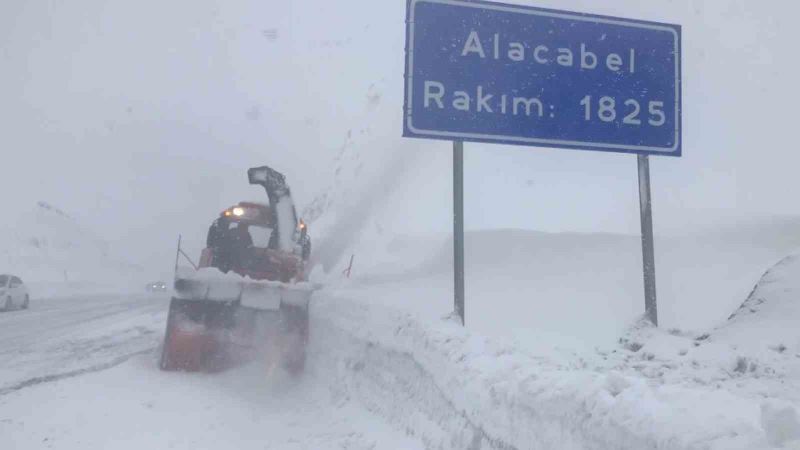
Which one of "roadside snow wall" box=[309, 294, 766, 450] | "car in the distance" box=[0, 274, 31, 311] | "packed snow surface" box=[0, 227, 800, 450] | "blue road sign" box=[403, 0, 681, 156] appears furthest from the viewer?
"car in the distance" box=[0, 274, 31, 311]

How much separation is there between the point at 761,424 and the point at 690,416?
44cm

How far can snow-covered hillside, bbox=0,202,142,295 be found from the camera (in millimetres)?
53125

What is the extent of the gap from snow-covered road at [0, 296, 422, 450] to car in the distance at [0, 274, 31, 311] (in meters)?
15.7

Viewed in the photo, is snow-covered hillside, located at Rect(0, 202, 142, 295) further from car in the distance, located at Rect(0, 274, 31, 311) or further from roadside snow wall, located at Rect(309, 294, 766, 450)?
roadside snow wall, located at Rect(309, 294, 766, 450)

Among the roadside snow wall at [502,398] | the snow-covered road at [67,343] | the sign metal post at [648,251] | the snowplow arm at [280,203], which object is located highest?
the snowplow arm at [280,203]

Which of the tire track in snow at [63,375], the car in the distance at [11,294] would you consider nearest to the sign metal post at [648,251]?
the tire track in snow at [63,375]

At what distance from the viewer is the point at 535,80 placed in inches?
314

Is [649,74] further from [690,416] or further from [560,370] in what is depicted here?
[690,416]

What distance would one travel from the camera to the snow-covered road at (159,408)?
7.66 m

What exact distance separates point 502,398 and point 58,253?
62155 mm

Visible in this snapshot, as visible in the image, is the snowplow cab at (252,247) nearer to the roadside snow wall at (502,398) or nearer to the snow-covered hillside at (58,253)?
the roadside snow wall at (502,398)

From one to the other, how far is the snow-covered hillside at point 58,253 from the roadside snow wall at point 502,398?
140 ft

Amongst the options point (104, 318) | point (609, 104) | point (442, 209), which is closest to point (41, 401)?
point (609, 104)

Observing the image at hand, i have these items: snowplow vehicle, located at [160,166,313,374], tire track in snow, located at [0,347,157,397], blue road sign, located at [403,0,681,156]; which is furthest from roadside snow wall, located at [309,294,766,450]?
tire track in snow, located at [0,347,157,397]
